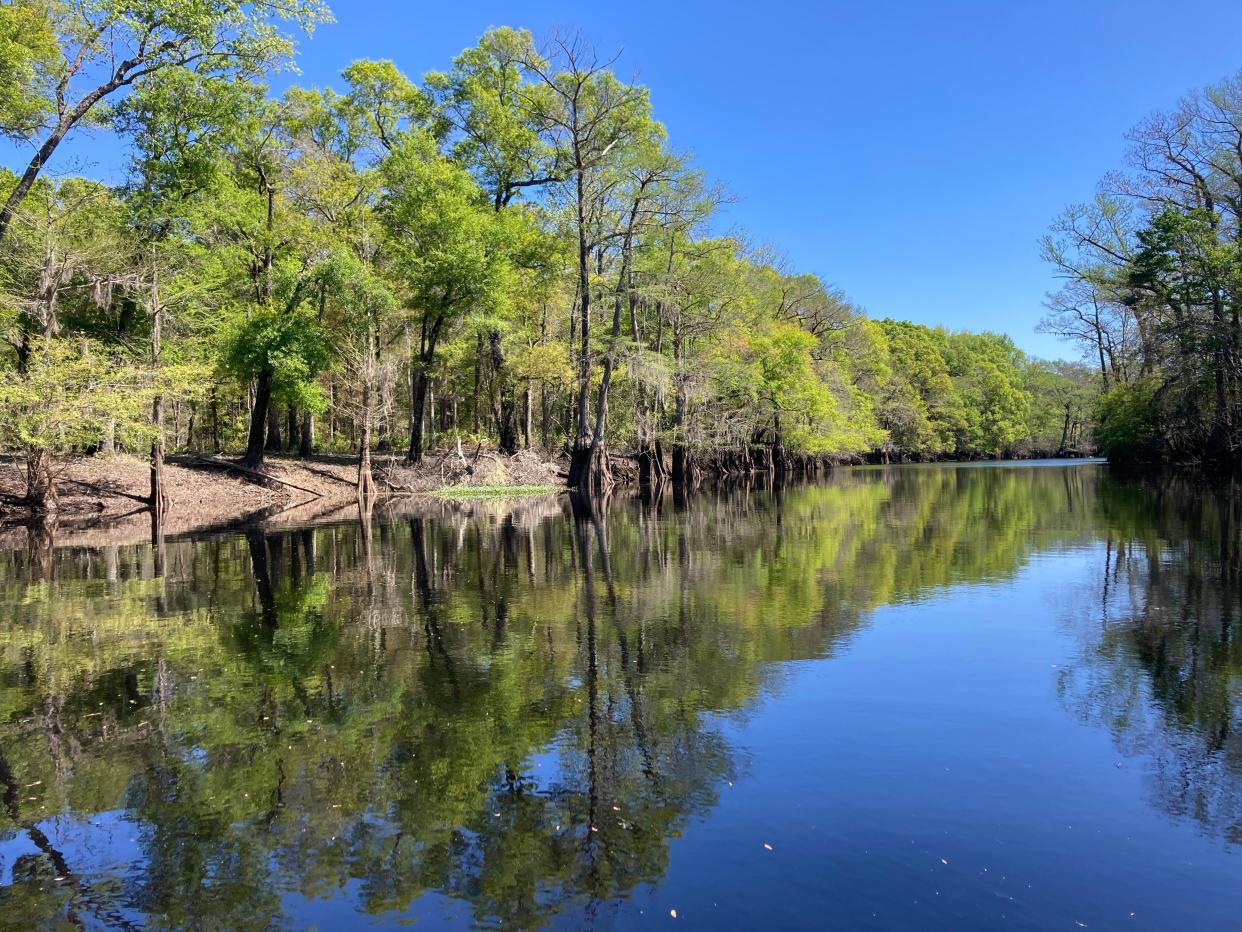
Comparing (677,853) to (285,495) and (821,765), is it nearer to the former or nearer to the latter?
(821,765)

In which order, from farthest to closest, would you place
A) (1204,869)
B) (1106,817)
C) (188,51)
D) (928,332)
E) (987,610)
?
(928,332), (188,51), (987,610), (1106,817), (1204,869)

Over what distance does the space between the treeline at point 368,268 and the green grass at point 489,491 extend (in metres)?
2.28

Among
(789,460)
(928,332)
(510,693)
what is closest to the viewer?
(510,693)

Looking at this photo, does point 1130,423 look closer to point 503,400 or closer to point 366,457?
point 503,400

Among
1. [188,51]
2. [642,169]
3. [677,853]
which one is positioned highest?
[642,169]

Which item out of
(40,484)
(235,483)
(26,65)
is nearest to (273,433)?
(235,483)

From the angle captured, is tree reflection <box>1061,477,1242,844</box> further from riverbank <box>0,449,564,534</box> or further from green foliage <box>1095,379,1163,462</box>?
green foliage <box>1095,379,1163,462</box>

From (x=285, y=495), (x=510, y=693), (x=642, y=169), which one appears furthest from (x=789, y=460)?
(x=510, y=693)

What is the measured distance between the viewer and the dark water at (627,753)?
13.3 feet

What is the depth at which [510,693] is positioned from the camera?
7.12 metres

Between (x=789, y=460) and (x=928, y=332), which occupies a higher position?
(x=928, y=332)

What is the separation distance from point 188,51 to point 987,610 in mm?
→ 18914

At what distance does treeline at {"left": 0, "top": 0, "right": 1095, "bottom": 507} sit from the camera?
20.9 metres

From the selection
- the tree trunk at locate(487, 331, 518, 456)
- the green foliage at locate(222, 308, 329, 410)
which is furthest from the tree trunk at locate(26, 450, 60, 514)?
the tree trunk at locate(487, 331, 518, 456)
